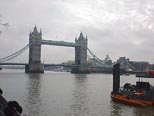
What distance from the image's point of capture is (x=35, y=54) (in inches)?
6447

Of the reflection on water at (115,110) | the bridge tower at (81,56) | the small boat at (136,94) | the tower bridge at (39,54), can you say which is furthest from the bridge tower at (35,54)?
the reflection on water at (115,110)

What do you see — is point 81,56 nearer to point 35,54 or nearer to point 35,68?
point 35,54

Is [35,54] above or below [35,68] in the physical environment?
above

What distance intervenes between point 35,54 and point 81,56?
97.5ft

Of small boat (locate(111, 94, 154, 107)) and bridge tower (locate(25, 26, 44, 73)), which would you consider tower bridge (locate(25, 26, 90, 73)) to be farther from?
small boat (locate(111, 94, 154, 107))

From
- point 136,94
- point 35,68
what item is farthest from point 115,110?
point 35,68

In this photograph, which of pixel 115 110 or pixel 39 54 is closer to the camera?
pixel 115 110

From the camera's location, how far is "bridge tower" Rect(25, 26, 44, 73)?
15300 cm

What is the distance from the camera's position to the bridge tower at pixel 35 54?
502ft

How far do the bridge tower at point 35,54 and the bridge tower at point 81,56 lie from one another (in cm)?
2424

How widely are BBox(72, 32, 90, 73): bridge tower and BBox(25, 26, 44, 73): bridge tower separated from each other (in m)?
24.2

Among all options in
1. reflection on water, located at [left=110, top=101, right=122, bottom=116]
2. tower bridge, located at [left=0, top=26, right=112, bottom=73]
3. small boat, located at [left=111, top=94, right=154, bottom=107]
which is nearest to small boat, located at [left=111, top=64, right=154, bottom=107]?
small boat, located at [left=111, top=94, right=154, bottom=107]

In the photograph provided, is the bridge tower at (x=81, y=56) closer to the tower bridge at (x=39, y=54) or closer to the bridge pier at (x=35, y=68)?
the tower bridge at (x=39, y=54)

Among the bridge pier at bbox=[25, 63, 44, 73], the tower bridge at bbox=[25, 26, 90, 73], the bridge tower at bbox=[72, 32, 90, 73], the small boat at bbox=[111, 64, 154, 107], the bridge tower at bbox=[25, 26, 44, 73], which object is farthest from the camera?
the bridge tower at bbox=[72, 32, 90, 73]
